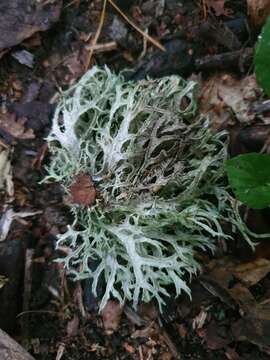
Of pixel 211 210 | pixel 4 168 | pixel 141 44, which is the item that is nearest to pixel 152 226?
pixel 211 210

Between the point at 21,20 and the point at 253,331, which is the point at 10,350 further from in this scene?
the point at 21,20

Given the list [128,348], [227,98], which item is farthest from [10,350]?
[227,98]

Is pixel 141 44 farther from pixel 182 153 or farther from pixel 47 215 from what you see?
pixel 47 215

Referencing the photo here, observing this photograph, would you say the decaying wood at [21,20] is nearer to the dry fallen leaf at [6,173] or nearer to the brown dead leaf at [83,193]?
the dry fallen leaf at [6,173]

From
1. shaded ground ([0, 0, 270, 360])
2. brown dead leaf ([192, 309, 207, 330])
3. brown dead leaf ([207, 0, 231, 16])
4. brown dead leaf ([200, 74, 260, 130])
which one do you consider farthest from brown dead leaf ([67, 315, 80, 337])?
→ brown dead leaf ([207, 0, 231, 16])

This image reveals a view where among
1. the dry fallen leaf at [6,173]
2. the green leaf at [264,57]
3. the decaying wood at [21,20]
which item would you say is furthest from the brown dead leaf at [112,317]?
the decaying wood at [21,20]

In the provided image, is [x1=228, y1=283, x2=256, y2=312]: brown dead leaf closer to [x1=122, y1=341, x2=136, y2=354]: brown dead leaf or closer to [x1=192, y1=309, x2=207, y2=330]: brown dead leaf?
[x1=192, y1=309, x2=207, y2=330]: brown dead leaf
